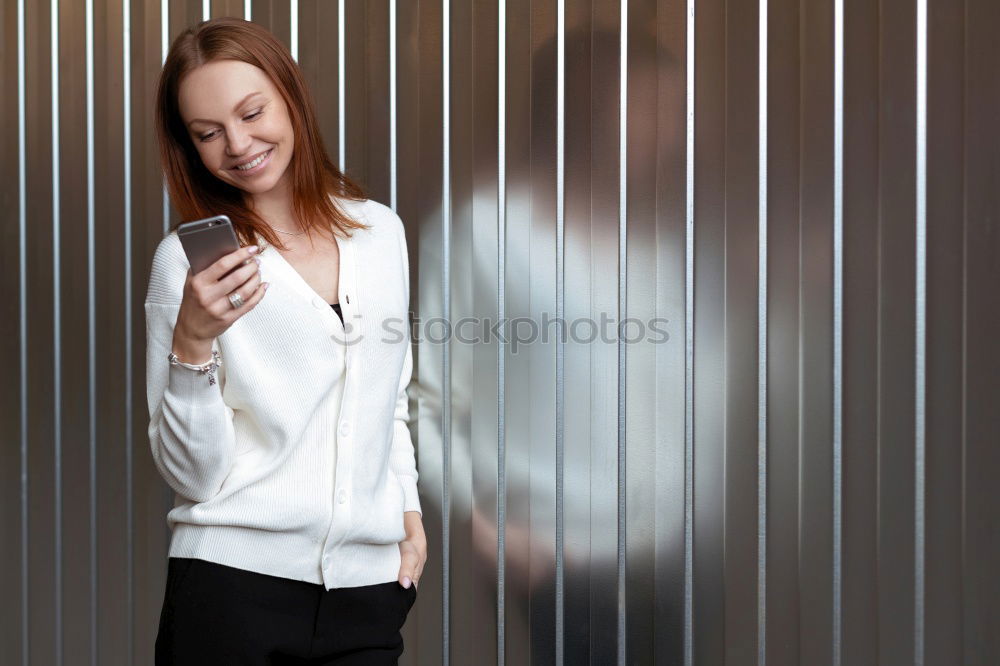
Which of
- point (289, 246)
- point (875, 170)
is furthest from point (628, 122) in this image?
point (289, 246)

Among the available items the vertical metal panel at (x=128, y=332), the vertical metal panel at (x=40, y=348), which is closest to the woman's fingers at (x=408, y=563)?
the vertical metal panel at (x=128, y=332)

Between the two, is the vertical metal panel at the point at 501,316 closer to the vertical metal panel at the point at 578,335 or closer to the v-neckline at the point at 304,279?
the vertical metal panel at the point at 578,335

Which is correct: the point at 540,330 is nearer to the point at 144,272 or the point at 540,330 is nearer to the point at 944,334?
the point at 944,334

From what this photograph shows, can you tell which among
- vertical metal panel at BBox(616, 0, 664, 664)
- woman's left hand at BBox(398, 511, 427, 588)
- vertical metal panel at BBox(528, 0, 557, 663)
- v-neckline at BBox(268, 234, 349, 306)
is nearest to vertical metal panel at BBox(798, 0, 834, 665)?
vertical metal panel at BBox(616, 0, 664, 664)

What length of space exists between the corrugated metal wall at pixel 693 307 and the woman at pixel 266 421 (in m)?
0.54

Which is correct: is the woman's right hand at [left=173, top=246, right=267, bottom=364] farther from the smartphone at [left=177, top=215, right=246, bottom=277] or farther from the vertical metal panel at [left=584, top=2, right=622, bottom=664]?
the vertical metal panel at [left=584, top=2, right=622, bottom=664]

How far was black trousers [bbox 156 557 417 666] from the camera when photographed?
43.9 inches

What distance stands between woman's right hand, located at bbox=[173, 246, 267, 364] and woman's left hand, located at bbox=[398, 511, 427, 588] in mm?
409

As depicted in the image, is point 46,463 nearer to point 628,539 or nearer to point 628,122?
point 628,539

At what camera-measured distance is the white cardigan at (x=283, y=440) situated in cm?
113

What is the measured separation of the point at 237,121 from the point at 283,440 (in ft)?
1.25

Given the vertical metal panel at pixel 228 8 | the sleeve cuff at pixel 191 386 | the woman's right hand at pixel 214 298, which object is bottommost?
the sleeve cuff at pixel 191 386

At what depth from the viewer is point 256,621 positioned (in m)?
1.12

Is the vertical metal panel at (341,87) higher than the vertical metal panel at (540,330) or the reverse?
higher
